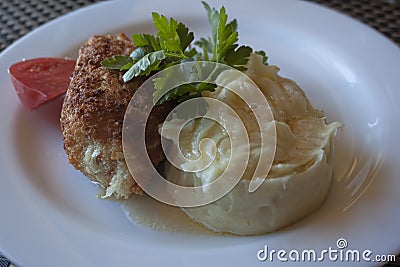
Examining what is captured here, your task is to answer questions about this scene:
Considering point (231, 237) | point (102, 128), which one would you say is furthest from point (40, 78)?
point (231, 237)

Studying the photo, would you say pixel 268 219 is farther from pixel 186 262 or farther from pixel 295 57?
pixel 295 57

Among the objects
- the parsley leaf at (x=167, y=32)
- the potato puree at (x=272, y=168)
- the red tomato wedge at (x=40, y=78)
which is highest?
the parsley leaf at (x=167, y=32)

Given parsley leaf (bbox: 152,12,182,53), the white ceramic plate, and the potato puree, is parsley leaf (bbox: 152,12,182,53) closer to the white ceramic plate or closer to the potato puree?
the potato puree

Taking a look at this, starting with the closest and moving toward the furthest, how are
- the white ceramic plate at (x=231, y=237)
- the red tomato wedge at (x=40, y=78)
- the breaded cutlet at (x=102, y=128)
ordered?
1. the white ceramic plate at (x=231, y=237)
2. the breaded cutlet at (x=102, y=128)
3. the red tomato wedge at (x=40, y=78)

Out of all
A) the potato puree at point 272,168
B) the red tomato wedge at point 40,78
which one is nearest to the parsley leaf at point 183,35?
the potato puree at point 272,168

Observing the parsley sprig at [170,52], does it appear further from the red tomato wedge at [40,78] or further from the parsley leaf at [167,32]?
the red tomato wedge at [40,78]

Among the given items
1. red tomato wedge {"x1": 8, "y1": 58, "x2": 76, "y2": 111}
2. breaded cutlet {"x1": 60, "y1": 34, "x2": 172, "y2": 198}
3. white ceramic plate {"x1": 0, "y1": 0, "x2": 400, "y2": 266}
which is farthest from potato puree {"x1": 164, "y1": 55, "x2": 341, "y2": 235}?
red tomato wedge {"x1": 8, "y1": 58, "x2": 76, "y2": 111}

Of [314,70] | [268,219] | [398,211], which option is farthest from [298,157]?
[314,70]
